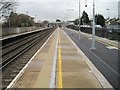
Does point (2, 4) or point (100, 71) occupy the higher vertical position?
point (2, 4)

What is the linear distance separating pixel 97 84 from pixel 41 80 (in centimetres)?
217

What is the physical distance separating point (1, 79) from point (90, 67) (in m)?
4.38

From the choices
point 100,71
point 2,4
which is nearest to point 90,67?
point 100,71

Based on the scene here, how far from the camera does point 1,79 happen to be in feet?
43.0

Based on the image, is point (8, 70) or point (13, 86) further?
point (8, 70)

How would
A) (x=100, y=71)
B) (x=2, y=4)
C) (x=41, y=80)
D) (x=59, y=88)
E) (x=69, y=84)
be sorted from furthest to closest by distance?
(x=2, y=4) → (x=100, y=71) → (x=41, y=80) → (x=69, y=84) → (x=59, y=88)

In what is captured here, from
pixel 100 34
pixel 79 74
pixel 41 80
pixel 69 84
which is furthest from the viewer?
pixel 100 34

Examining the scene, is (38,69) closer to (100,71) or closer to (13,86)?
(100,71)

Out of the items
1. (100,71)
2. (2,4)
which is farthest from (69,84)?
(2,4)

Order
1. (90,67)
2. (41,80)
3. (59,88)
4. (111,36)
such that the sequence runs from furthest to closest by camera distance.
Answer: (111,36) → (90,67) → (41,80) → (59,88)

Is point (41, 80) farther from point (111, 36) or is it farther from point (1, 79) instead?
point (111, 36)

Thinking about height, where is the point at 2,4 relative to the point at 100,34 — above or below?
above

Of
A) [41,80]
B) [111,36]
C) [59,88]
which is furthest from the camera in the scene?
[111,36]

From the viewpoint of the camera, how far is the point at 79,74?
41.2 ft
